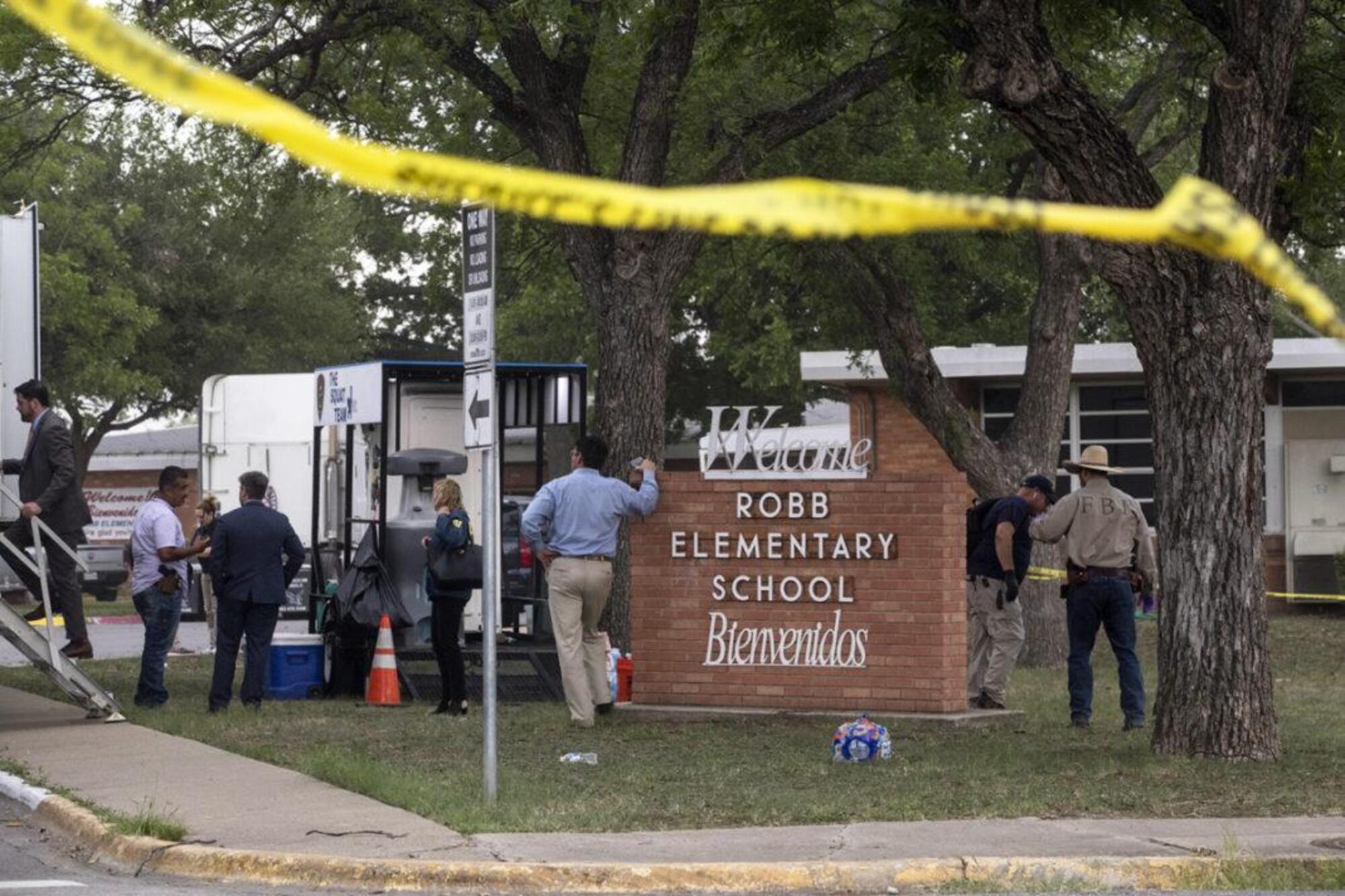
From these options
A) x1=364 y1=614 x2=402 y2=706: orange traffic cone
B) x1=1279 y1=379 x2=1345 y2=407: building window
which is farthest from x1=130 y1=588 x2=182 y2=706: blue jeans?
x1=1279 y1=379 x2=1345 y2=407: building window

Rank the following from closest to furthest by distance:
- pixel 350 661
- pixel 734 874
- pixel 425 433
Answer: pixel 734 874
pixel 350 661
pixel 425 433

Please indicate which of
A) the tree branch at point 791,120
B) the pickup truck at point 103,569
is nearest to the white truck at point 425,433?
the tree branch at point 791,120

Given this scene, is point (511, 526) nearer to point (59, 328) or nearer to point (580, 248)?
point (580, 248)

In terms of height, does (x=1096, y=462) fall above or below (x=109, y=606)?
above

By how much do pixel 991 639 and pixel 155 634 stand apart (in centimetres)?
629

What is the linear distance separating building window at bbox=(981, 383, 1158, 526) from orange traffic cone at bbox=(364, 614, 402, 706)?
50.6ft

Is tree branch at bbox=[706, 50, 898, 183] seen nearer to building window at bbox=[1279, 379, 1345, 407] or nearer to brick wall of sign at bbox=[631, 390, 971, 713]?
brick wall of sign at bbox=[631, 390, 971, 713]

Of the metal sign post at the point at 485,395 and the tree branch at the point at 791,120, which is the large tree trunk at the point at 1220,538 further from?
the tree branch at the point at 791,120

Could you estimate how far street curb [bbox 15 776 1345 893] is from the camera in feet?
26.2

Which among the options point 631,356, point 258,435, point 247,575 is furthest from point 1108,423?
point 247,575

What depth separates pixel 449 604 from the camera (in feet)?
47.9

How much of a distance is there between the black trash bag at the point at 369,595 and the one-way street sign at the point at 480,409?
645 cm

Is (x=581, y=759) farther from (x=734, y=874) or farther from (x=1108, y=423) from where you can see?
(x=1108, y=423)

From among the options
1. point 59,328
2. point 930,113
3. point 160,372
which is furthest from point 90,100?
point 160,372
